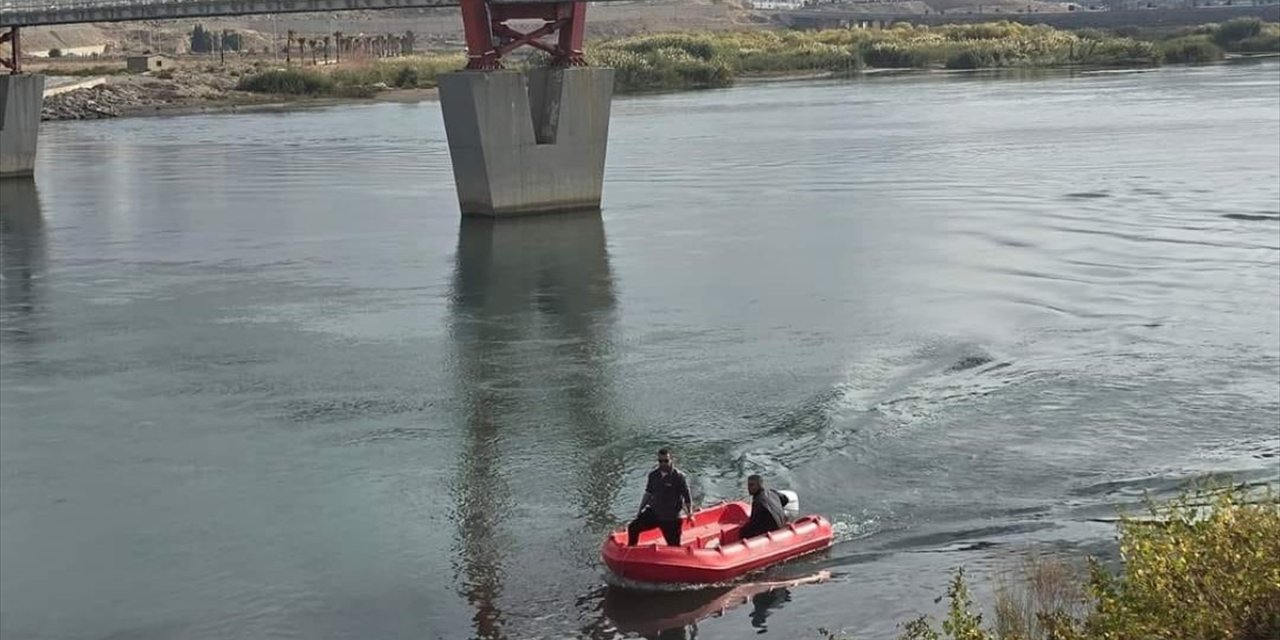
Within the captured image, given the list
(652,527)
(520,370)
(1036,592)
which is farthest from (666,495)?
(520,370)

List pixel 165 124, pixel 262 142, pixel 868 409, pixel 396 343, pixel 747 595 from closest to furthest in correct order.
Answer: pixel 747 595 < pixel 868 409 < pixel 396 343 < pixel 262 142 < pixel 165 124

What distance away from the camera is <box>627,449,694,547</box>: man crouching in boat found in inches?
801

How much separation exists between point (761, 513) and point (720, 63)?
114 metres

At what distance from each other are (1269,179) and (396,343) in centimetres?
3205

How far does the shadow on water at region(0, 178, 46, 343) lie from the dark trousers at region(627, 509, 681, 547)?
1923cm

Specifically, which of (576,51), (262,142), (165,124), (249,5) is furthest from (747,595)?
(165,124)

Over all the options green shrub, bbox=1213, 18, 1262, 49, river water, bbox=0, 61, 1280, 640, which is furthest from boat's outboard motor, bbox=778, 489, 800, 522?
green shrub, bbox=1213, 18, 1262, 49

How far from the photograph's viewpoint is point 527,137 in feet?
166

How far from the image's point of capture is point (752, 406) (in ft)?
92.8

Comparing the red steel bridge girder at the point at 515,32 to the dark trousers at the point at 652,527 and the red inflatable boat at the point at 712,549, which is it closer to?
the red inflatable boat at the point at 712,549

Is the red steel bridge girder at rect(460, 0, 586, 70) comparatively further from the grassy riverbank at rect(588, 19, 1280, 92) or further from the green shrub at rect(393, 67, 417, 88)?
the green shrub at rect(393, 67, 417, 88)

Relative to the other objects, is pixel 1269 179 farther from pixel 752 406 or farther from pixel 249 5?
pixel 249 5

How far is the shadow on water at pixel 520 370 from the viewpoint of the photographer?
22562mm

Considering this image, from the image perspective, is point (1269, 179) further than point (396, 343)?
Yes
